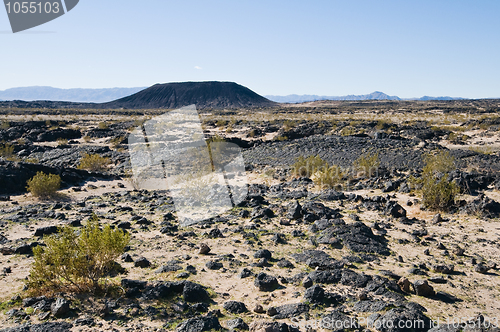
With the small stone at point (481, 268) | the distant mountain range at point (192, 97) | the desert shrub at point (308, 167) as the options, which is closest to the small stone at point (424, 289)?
the small stone at point (481, 268)

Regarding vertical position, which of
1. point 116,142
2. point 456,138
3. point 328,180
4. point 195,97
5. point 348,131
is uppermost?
point 195,97

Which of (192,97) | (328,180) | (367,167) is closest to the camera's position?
(328,180)

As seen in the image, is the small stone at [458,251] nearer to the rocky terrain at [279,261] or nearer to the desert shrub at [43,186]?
the rocky terrain at [279,261]

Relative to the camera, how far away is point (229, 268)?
6242 mm

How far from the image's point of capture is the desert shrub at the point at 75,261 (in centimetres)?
485

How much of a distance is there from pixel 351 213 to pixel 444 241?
2.73 m

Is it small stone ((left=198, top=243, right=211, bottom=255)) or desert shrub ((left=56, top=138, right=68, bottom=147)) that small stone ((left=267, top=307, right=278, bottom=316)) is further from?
desert shrub ((left=56, top=138, right=68, bottom=147))

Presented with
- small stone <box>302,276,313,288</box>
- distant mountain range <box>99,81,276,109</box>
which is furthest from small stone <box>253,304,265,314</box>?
distant mountain range <box>99,81,276,109</box>

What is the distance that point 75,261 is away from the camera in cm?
492

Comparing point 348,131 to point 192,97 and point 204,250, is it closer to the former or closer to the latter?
point 204,250

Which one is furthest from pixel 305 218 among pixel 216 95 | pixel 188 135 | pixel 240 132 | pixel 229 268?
pixel 216 95

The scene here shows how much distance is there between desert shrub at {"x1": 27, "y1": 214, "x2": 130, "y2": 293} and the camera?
4848 mm

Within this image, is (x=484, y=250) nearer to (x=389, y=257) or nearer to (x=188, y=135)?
(x=389, y=257)

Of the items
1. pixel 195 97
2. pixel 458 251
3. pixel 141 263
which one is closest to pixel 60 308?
pixel 141 263
